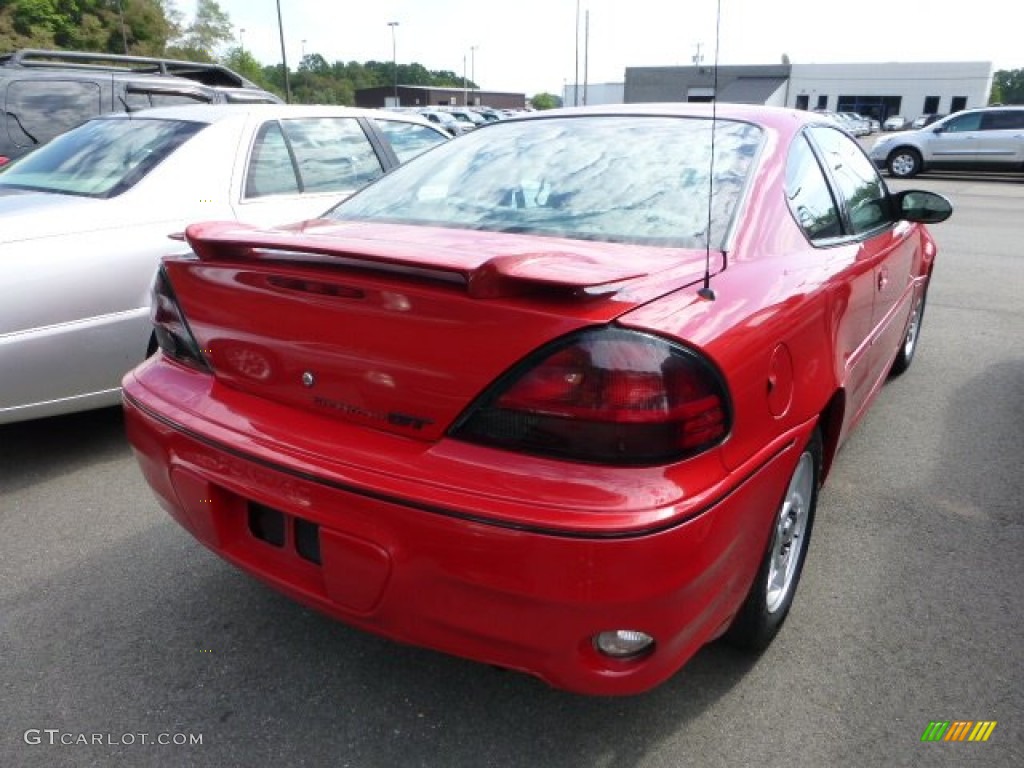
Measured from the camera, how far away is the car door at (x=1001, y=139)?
18922 mm

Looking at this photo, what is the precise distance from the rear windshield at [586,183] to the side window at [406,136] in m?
2.46

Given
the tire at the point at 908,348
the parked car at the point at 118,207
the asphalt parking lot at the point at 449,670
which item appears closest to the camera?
the asphalt parking lot at the point at 449,670

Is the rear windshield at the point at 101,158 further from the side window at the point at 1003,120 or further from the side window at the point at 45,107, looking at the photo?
the side window at the point at 1003,120

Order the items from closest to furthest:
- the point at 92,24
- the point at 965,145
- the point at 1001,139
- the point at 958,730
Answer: the point at 958,730 < the point at 1001,139 < the point at 965,145 < the point at 92,24

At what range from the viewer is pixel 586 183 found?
237 cm

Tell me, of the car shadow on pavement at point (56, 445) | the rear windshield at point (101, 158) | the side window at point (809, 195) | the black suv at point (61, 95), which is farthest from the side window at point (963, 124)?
the car shadow on pavement at point (56, 445)

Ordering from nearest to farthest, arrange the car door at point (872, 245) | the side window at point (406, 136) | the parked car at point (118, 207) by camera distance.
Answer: the car door at point (872, 245), the parked car at point (118, 207), the side window at point (406, 136)

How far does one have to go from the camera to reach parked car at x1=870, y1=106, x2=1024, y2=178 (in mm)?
19000

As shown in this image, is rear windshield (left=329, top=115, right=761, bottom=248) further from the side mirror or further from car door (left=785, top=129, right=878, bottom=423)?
the side mirror

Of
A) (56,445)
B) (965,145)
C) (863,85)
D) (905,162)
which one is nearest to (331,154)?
(56,445)

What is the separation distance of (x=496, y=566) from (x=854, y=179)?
244 centimetres

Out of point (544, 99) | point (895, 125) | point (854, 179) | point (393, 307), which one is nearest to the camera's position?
point (393, 307)

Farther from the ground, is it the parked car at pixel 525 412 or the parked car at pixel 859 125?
the parked car at pixel 525 412

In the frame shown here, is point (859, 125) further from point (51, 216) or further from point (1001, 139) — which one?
point (51, 216)
